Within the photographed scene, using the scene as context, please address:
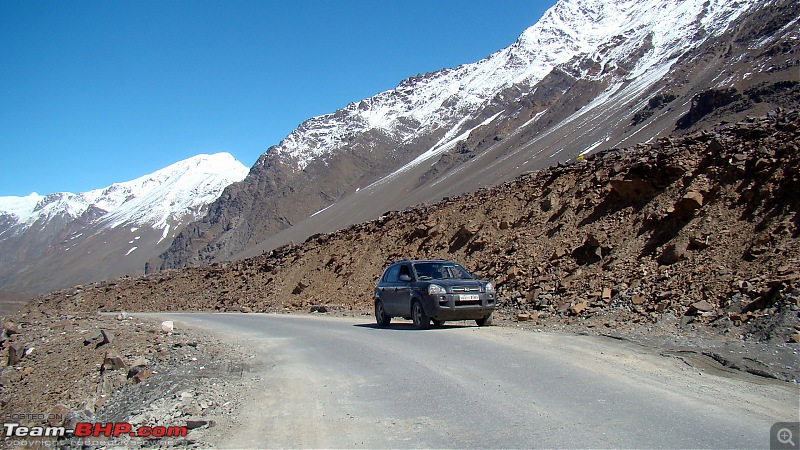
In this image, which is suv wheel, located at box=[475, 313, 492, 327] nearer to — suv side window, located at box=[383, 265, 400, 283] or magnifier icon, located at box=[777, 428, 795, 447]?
suv side window, located at box=[383, 265, 400, 283]

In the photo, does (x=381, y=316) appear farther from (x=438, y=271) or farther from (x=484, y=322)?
(x=484, y=322)

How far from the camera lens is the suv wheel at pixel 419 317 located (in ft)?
46.2

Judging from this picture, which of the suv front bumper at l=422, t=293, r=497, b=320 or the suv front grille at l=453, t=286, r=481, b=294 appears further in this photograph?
the suv front grille at l=453, t=286, r=481, b=294

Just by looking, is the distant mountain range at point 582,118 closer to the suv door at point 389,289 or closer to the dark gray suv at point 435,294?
the suv door at point 389,289

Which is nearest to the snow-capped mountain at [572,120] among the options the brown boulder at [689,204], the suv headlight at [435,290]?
the brown boulder at [689,204]

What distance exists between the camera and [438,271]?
14.6 metres

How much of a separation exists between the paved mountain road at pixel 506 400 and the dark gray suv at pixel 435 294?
223 cm

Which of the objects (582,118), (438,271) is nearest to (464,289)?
(438,271)

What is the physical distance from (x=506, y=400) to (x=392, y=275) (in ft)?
28.7

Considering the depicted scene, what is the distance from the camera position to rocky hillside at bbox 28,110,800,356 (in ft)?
41.0

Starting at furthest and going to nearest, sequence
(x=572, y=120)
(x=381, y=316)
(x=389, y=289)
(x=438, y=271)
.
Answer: (x=572, y=120) → (x=381, y=316) → (x=389, y=289) → (x=438, y=271)

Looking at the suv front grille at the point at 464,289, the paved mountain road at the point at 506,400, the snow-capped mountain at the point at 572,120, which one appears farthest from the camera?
the snow-capped mountain at the point at 572,120

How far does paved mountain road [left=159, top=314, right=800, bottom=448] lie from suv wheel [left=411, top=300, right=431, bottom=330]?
271 cm

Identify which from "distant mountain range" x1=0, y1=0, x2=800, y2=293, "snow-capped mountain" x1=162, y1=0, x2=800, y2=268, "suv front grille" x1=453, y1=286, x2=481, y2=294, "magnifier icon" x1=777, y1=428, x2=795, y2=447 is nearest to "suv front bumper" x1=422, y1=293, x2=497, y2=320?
"suv front grille" x1=453, y1=286, x2=481, y2=294
